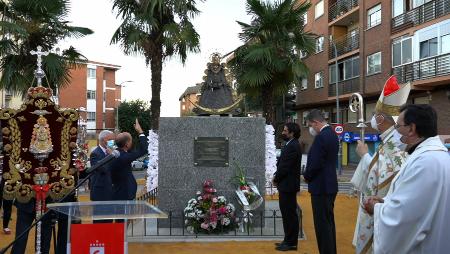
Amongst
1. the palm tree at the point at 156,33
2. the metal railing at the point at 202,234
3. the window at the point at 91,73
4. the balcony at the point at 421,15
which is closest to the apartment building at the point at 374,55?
the balcony at the point at 421,15

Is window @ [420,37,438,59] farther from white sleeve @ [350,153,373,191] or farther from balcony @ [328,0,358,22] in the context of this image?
white sleeve @ [350,153,373,191]

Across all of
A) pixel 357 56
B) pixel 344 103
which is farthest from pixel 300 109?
pixel 357 56

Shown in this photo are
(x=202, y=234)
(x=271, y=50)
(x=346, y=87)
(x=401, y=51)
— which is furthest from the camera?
(x=346, y=87)

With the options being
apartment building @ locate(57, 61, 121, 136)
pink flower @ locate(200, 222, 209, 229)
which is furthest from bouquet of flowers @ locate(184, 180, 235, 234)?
apartment building @ locate(57, 61, 121, 136)

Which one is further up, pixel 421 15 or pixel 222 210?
pixel 421 15

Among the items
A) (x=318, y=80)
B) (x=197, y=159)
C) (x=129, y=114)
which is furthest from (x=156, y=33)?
(x=129, y=114)

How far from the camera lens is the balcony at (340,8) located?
115 ft

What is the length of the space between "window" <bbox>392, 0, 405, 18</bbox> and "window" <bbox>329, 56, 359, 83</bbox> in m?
5.30

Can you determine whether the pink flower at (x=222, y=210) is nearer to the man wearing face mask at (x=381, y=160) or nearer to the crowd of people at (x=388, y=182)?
the crowd of people at (x=388, y=182)

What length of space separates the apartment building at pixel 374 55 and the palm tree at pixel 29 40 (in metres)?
13.8

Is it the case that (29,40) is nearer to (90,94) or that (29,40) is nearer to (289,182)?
(289,182)

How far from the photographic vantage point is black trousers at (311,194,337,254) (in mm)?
6480

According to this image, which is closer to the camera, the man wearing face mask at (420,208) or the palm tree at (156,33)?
the man wearing face mask at (420,208)

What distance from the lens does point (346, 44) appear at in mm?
35844
